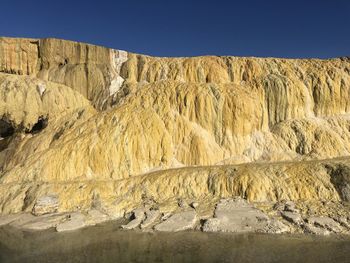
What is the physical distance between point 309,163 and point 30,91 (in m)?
31.6

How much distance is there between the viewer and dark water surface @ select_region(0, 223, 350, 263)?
22609mm

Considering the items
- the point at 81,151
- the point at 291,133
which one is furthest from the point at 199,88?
the point at 81,151

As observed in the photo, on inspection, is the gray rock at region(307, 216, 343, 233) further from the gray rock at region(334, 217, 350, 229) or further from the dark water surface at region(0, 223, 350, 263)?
the dark water surface at region(0, 223, 350, 263)

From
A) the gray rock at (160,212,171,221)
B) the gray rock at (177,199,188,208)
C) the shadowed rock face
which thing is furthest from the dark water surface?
the shadowed rock face

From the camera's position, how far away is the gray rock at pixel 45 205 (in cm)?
3152

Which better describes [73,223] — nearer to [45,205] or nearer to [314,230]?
[45,205]

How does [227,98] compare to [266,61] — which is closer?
[227,98]

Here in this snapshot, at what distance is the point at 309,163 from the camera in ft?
114

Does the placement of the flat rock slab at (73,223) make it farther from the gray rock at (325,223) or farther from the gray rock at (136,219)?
the gray rock at (325,223)

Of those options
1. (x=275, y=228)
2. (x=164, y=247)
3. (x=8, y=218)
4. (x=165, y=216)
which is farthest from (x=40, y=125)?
(x=275, y=228)

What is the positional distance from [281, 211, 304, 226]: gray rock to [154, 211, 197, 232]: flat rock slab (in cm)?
615

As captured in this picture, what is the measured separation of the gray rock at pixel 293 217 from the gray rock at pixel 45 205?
663 inches

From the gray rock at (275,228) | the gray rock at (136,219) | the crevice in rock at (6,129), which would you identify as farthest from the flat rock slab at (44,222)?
the crevice in rock at (6,129)

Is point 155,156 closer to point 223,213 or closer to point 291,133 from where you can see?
point 223,213
